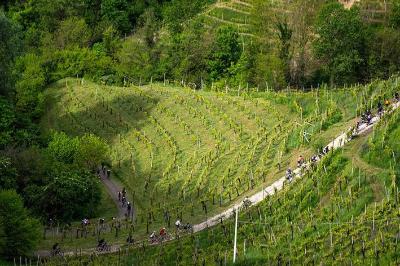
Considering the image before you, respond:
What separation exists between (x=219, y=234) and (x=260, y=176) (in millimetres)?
7698

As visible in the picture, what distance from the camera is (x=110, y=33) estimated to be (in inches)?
3504

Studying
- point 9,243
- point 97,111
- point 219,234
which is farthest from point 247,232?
point 97,111

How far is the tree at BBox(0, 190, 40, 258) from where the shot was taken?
146 ft

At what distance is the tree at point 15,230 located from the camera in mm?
44625

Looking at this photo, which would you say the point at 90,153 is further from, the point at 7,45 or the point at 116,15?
the point at 116,15

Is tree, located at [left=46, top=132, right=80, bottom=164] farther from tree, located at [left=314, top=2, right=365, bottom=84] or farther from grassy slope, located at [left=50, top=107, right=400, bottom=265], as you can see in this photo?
tree, located at [left=314, top=2, right=365, bottom=84]

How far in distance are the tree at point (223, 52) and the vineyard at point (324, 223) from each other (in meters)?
31.2

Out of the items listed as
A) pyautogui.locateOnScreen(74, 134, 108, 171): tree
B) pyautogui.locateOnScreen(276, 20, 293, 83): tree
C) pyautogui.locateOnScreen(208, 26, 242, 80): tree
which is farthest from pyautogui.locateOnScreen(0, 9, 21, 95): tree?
pyautogui.locateOnScreen(276, 20, 293, 83): tree

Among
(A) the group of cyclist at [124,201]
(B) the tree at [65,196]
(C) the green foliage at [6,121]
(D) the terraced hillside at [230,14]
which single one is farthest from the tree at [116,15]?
(B) the tree at [65,196]

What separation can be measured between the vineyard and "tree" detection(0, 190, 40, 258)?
105 inches

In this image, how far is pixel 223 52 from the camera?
7750 cm

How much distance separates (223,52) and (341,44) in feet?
42.6

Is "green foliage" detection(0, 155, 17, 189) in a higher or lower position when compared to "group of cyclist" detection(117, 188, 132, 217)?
higher

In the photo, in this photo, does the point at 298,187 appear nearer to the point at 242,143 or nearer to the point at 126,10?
the point at 242,143
